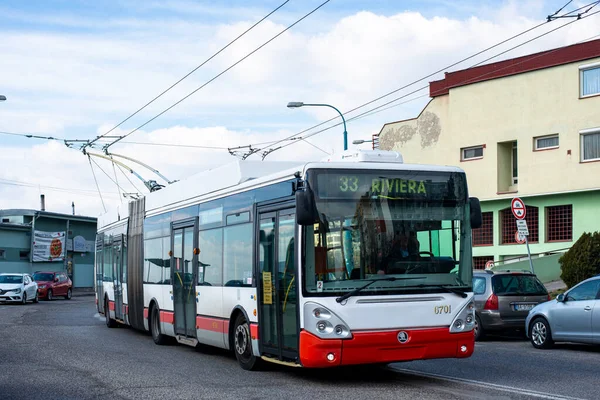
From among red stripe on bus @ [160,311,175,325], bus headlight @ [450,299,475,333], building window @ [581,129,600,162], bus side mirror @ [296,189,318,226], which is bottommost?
red stripe on bus @ [160,311,175,325]

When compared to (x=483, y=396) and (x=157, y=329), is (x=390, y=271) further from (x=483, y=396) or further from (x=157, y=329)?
(x=157, y=329)

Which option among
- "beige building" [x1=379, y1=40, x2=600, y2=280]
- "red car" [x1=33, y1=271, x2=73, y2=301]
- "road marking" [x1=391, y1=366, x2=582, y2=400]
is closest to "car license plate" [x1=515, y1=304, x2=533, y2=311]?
"road marking" [x1=391, y1=366, x2=582, y2=400]

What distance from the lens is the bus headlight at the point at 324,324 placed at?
35.1 ft

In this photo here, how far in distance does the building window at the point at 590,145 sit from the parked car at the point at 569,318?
1974cm

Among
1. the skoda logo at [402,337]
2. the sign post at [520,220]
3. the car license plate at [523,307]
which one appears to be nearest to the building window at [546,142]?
the sign post at [520,220]

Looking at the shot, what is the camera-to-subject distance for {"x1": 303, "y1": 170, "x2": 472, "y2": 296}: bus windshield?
1091cm

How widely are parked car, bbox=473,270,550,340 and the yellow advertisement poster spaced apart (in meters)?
7.72

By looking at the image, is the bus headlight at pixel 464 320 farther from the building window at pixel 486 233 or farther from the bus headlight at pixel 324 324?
the building window at pixel 486 233

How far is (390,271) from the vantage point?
36.2 feet

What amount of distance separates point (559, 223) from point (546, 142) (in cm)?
→ 336

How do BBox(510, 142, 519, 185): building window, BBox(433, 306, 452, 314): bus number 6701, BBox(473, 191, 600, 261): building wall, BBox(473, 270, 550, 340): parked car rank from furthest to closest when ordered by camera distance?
BBox(510, 142, 519, 185): building window < BBox(473, 191, 600, 261): building wall < BBox(473, 270, 550, 340): parked car < BBox(433, 306, 452, 314): bus number 6701

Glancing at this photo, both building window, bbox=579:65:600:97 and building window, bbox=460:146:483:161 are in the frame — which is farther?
building window, bbox=460:146:483:161

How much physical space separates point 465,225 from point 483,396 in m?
2.36

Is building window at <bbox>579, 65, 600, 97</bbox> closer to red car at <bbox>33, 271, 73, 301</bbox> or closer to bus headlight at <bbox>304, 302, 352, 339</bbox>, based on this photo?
bus headlight at <bbox>304, 302, 352, 339</bbox>
